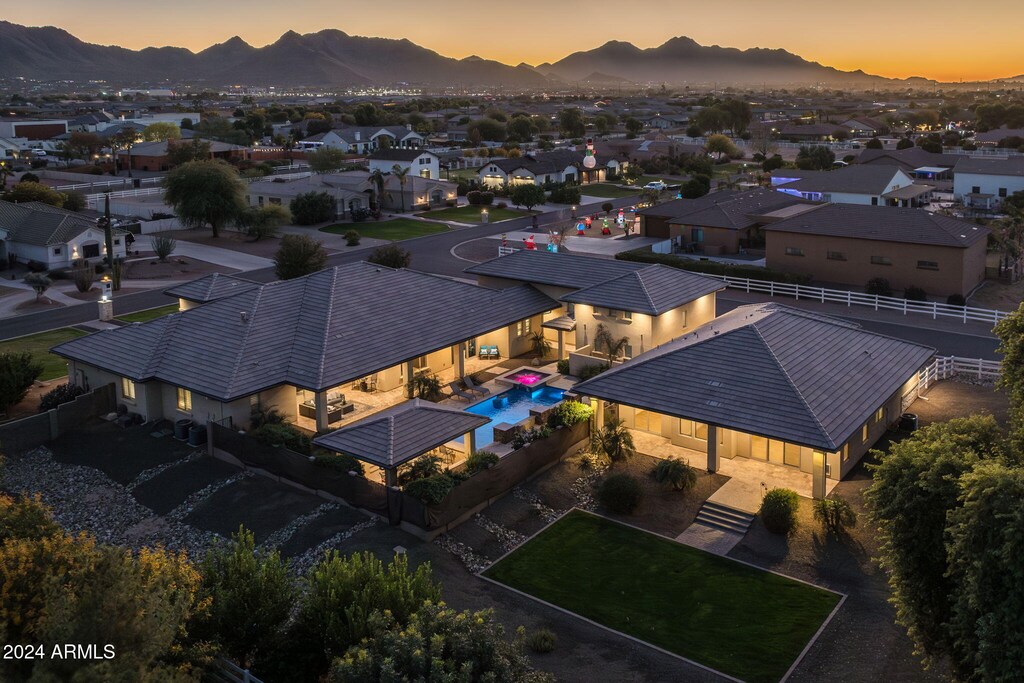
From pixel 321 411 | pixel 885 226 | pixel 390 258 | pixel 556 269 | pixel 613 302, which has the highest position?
pixel 885 226

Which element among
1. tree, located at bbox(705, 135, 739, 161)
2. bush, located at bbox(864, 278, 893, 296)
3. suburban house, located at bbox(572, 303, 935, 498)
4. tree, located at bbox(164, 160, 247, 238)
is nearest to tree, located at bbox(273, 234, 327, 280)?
tree, located at bbox(164, 160, 247, 238)

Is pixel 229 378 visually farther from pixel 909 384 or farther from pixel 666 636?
pixel 909 384

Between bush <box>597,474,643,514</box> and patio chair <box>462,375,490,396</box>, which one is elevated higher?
patio chair <box>462,375,490,396</box>

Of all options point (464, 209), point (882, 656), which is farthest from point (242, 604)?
point (464, 209)

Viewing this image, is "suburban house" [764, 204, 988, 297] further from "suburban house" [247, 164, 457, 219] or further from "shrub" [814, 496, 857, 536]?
"suburban house" [247, 164, 457, 219]

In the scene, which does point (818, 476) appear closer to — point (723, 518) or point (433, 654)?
point (723, 518)

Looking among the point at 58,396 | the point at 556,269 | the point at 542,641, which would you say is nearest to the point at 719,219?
the point at 556,269
